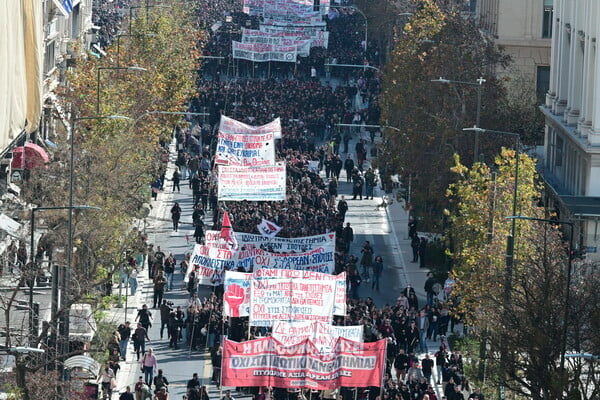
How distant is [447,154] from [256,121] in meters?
26.1

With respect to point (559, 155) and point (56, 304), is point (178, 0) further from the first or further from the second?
point (56, 304)

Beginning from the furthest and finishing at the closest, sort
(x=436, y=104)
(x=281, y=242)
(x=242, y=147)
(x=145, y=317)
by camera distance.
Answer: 1. (x=242, y=147)
2. (x=436, y=104)
3. (x=281, y=242)
4. (x=145, y=317)

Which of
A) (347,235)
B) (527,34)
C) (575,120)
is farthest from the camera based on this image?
(527,34)

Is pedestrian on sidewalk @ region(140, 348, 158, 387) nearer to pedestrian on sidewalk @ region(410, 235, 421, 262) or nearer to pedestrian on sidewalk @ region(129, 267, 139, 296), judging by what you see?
pedestrian on sidewalk @ region(129, 267, 139, 296)

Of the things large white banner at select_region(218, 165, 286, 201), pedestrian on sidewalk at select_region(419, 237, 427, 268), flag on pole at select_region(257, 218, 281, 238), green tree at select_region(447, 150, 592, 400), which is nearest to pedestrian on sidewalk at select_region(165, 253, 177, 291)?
flag on pole at select_region(257, 218, 281, 238)

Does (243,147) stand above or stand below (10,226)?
above

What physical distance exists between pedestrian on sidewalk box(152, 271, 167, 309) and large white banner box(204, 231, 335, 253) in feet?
6.32

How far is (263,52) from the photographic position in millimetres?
121688

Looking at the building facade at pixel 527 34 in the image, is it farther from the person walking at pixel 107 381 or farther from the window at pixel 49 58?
the person walking at pixel 107 381

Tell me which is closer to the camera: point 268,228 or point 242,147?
point 268,228

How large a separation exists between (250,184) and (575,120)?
1391 cm

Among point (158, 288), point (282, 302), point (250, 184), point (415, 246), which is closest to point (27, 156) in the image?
point (250, 184)

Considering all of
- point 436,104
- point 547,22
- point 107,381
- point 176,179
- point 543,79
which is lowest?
point 107,381

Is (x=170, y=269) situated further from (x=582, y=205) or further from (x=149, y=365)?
(x=582, y=205)
